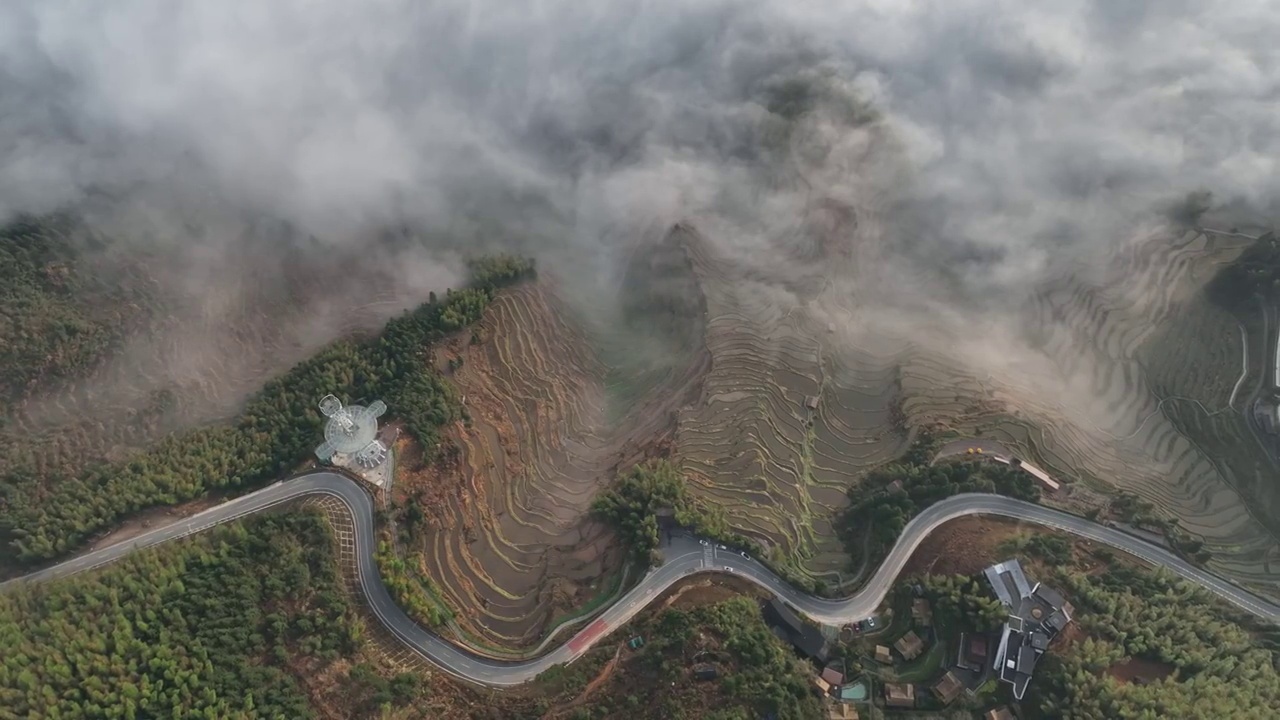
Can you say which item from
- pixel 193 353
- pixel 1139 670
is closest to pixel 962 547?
pixel 1139 670

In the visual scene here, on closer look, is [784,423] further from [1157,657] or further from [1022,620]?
[1157,657]

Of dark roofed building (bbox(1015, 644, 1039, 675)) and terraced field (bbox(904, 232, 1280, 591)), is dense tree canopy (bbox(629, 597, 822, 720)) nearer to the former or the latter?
dark roofed building (bbox(1015, 644, 1039, 675))

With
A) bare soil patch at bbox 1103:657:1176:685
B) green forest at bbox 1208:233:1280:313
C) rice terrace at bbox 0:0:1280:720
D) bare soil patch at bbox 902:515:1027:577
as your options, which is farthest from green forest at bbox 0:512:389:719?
green forest at bbox 1208:233:1280:313

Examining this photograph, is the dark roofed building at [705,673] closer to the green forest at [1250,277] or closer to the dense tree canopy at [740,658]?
the dense tree canopy at [740,658]

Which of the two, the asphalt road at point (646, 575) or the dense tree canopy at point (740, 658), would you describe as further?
the asphalt road at point (646, 575)

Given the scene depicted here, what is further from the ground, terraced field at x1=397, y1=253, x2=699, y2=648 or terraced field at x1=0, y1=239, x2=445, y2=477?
terraced field at x1=0, y1=239, x2=445, y2=477

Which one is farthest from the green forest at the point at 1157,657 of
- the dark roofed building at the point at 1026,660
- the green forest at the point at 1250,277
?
the green forest at the point at 1250,277

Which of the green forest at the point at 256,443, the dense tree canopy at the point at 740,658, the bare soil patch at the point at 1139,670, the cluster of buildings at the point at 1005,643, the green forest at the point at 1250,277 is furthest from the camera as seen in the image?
the green forest at the point at 1250,277

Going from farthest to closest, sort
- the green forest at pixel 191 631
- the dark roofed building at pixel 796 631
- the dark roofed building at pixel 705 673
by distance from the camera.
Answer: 1. the dark roofed building at pixel 796 631
2. the dark roofed building at pixel 705 673
3. the green forest at pixel 191 631
